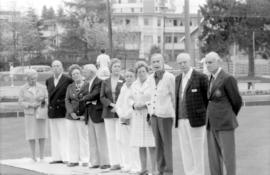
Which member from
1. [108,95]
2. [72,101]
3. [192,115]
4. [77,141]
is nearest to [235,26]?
[77,141]

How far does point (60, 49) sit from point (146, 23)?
3449 centimetres

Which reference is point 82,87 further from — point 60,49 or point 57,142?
point 60,49

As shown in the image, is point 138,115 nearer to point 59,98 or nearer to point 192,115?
point 192,115

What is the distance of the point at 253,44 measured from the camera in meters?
57.9

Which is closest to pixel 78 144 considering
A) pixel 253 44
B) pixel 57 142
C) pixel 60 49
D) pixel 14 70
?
pixel 57 142

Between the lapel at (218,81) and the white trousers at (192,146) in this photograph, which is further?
the white trousers at (192,146)

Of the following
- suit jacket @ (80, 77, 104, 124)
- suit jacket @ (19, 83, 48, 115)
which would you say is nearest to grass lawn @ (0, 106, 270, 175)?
Answer: suit jacket @ (19, 83, 48, 115)

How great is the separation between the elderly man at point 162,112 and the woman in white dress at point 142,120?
0.29 meters

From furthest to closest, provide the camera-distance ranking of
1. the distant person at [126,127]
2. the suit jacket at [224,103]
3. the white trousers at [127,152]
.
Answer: the white trousers at [127,152] → the distant person at [126,127] → the suit jacket at [224,103]

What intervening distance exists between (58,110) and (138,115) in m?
2.53

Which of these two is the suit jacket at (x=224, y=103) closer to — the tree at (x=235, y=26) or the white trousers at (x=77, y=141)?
the white trousers at (x=77, y=141)

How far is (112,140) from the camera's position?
12172mm

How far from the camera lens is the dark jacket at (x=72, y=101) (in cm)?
1259

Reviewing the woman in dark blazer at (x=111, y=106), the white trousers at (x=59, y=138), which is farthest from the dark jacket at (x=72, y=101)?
the woman in dark blazer at (x=111, y=106)
